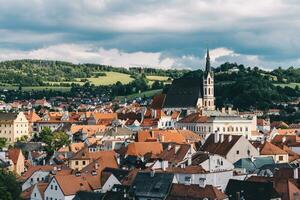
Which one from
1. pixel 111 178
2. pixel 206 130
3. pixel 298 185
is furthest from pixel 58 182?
pixel 206 130

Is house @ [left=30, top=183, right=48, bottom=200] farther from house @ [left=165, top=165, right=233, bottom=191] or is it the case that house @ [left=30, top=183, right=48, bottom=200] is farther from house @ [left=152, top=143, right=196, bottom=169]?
house @ [left=152, top=143, right=196, bottom=169]

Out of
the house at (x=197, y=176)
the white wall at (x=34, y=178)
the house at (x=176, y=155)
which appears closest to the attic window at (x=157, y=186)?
the house at (x=197, y=176)

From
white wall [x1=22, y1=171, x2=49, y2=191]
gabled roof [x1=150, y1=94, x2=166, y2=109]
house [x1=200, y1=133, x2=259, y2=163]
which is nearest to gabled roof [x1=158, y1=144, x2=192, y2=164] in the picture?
house [x1=200, y1=133, x2=259, y2=163]

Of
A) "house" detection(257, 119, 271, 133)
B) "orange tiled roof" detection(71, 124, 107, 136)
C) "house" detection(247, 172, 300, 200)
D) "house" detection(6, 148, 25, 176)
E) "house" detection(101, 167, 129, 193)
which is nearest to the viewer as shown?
"house" detection(247, 172, 300, 200)

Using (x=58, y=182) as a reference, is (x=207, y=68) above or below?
above

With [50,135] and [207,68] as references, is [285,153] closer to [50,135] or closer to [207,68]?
[50,135]

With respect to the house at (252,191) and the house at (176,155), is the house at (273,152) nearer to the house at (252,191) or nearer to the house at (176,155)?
the house at (176,155)
